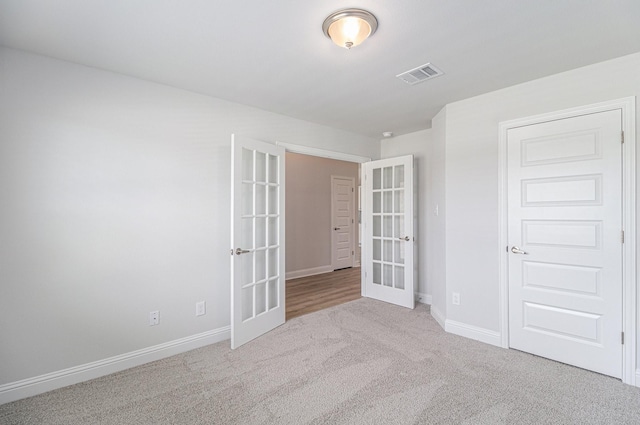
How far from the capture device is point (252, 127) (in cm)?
325

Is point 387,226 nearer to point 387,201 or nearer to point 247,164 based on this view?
point 387,201

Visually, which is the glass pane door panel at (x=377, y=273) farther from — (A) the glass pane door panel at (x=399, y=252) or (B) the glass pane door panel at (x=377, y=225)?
(B) the glass pane door panel at (x=377, y=225)

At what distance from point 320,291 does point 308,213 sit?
6.15ft

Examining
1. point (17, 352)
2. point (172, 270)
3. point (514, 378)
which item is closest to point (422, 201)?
point (514, 378)

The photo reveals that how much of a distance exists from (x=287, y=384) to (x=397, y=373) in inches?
34.1

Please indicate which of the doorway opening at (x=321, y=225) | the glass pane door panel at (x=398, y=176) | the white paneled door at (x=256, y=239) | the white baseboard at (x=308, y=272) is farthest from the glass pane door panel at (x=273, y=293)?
the white baseboard at (x=308, y=272)

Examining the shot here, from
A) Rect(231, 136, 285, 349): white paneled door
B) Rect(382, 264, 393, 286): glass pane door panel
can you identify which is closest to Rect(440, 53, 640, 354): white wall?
Rect(382, 264, 393, 286): glass pane door panel

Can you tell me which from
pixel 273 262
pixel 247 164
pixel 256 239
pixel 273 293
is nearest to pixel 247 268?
pixel 256 239

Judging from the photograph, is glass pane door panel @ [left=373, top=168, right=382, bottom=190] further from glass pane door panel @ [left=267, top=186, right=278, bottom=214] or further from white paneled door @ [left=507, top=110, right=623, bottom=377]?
white paneled door @ [left=507, top=110, right=623, bottom=377]

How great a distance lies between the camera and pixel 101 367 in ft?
7.66

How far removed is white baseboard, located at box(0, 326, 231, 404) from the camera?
2.04 m

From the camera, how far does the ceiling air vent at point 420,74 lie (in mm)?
2352

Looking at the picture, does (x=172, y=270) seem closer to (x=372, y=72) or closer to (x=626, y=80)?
(x=372, y=72)

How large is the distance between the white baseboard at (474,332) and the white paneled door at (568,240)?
14cm
